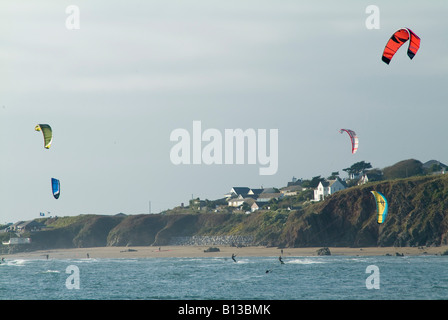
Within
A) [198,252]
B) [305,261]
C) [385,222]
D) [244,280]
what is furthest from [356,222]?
[244,280]

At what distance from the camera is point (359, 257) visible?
2489 inches

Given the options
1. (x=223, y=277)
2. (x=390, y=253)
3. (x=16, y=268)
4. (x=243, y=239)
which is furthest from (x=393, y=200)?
(x=16, y=268)

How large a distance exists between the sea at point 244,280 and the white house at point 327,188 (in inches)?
1272

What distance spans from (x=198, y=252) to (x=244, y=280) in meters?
31.0

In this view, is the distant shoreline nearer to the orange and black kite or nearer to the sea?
the sea

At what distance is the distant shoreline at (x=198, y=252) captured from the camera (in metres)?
66.4

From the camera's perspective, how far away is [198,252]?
7788 cm

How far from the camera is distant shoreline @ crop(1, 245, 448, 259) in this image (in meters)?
66.4

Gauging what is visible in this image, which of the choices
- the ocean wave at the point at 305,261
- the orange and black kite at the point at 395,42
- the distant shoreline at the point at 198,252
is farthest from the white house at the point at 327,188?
the orange and black kite at the point at 395,42

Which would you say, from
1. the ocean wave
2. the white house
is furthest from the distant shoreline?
the white house

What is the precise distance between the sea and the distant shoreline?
11.9 ft
